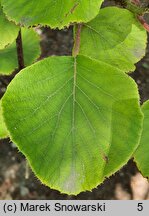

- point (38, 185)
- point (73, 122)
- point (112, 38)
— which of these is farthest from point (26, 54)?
point (38, 185)

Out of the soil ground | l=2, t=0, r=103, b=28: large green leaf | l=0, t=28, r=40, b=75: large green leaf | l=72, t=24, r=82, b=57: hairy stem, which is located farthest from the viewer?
the soil ground

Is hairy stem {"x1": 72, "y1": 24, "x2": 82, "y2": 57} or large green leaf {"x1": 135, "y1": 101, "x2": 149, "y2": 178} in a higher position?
hairy stem {"x1": 72, "y1": 24, "x2": 82, "y2": 57}

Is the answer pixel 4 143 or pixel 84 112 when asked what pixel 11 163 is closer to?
pixel 4 143

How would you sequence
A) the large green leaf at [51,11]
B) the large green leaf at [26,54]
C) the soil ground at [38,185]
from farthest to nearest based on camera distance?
the soil ground at [38,185] → the large green leaf at [26,54] → the large green leaf at [51,11]

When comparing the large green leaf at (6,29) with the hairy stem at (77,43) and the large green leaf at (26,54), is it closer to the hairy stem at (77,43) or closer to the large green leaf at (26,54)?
the hairy stem at (77,43)

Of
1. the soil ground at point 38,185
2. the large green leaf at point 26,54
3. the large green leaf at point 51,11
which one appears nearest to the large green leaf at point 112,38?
the large green leaf at point 51,11

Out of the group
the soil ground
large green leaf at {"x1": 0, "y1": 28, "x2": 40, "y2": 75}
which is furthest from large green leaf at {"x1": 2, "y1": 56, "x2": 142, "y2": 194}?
the soil ground

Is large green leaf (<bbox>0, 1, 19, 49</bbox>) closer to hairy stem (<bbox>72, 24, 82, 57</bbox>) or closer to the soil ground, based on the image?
hairy stem (<bbox>72, 24, 82, 57</bbox>)

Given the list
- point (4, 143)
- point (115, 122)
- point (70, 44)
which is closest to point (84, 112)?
point (115, 122)
